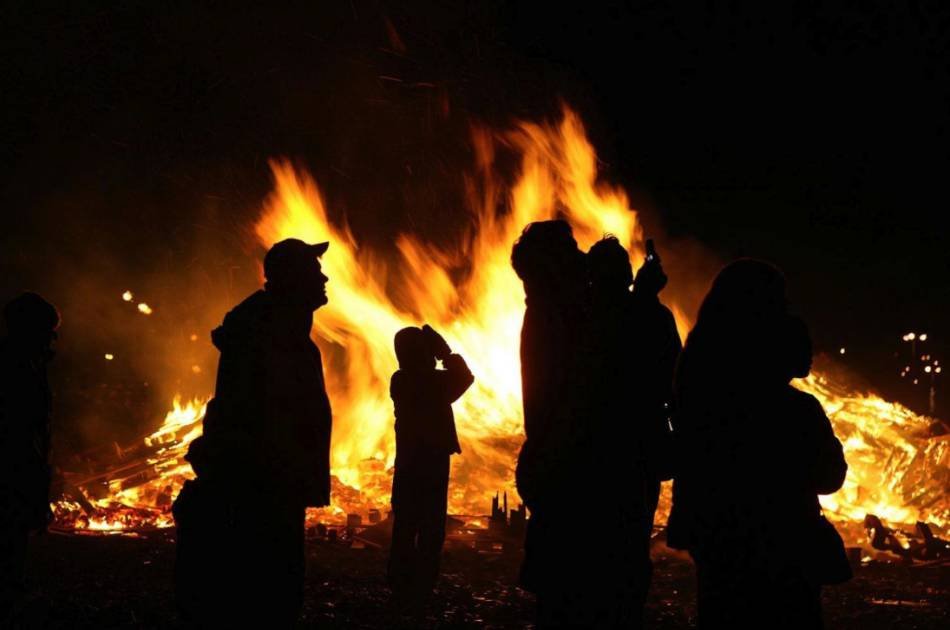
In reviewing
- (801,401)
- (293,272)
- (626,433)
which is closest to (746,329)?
(801,401)

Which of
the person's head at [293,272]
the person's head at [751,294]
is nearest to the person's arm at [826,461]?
the person's head at [751,294]

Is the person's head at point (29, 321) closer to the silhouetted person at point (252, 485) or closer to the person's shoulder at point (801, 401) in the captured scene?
the silhouetted person at point (252, 485)

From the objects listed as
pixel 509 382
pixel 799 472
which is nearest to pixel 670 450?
pixel 799 472

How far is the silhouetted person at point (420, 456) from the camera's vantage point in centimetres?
730

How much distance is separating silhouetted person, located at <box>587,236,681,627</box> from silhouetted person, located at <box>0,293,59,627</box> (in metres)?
4.37

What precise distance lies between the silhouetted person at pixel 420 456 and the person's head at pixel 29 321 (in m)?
3.26

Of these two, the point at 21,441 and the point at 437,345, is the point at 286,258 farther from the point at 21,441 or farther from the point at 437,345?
the point at 437,345

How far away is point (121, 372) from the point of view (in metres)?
27.7

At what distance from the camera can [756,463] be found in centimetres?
320

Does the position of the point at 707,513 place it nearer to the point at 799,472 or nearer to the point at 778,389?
the point at 799,472

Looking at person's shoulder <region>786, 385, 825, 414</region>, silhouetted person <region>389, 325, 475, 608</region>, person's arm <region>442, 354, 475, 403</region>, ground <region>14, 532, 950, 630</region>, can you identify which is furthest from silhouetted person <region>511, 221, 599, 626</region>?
person's arm <region>442, 354, 475, 403</region>

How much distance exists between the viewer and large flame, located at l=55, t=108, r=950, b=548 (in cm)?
1351

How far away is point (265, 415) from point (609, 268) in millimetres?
2144

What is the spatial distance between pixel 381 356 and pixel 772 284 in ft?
49.1
